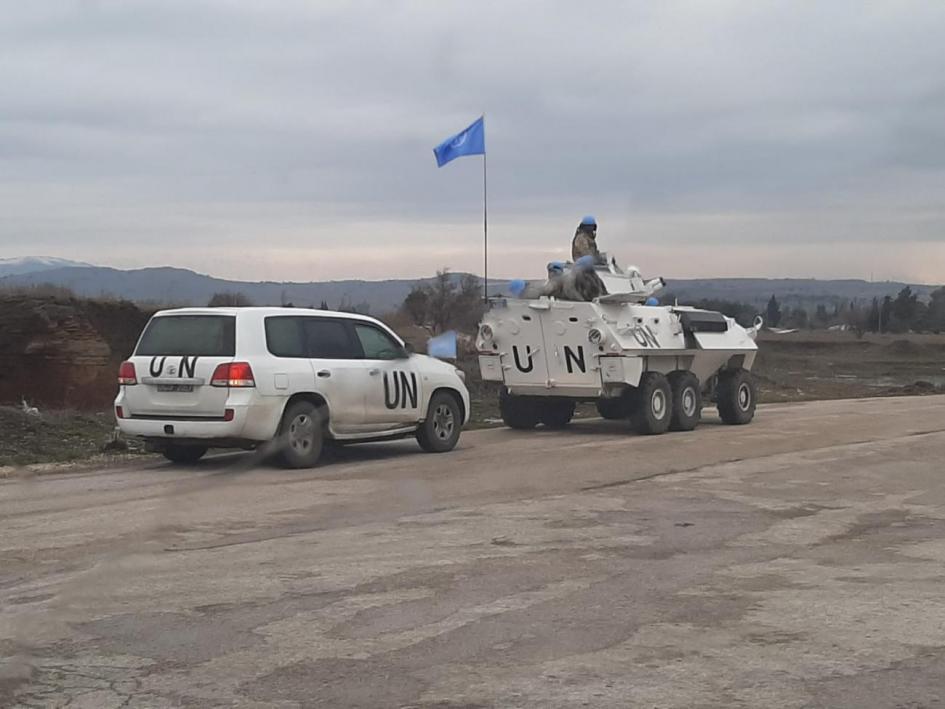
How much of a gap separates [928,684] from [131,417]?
9.49 meters

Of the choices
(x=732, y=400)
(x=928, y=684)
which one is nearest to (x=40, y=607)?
(x=928, y=684)

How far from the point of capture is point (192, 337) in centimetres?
1322

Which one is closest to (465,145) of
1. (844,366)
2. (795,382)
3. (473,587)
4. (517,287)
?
(517,287)

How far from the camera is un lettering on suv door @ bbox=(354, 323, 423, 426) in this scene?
14.4m

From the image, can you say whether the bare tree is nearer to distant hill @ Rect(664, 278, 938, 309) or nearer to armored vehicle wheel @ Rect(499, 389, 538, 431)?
armored vehicle wheel @ Rect(499, 389, 538, 431)

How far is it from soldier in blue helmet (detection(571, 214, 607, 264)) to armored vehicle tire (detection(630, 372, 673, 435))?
1.96 meters

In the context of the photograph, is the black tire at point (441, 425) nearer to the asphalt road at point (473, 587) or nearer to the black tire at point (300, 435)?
the asphalt road at point (473, 587)

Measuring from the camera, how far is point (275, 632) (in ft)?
21.8

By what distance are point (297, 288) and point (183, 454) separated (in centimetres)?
725

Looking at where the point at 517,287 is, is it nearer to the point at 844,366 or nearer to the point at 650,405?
the point at 650,405

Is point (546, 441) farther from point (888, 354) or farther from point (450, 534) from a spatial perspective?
point (888, 354)

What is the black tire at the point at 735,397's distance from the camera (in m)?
20.2

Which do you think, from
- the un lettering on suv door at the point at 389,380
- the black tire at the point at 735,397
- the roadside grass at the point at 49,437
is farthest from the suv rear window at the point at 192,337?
the black tire at the point at 735,397

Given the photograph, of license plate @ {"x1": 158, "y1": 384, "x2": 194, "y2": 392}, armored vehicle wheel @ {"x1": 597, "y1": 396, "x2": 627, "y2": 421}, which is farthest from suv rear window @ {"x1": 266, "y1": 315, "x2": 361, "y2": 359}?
armored vehicle wheel @ {"x1": 597, "y1": 396, "x2": 627, "y2": 421}
